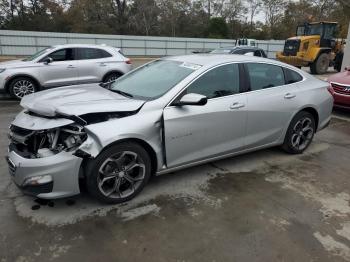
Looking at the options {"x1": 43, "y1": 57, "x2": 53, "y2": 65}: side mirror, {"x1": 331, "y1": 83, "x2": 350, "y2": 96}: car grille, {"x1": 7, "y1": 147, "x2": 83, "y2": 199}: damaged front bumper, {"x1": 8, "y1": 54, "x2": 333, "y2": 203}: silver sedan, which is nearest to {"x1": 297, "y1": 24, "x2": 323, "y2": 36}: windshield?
{"x1": 331, "y1": 83, "x2": 350, "y2": 96}: car grille

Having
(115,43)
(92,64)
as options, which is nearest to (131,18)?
(115,43)

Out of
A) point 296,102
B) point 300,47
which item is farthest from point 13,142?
point 300,47

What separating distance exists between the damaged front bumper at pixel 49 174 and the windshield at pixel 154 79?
1.14 m

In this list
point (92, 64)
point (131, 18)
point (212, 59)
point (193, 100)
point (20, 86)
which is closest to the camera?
point (193, 100)

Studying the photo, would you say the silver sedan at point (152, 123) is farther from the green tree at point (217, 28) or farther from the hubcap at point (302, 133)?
the green tree at point (217, 28)

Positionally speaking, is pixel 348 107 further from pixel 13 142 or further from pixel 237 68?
pixel 13 142

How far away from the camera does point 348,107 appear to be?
24.8 feet

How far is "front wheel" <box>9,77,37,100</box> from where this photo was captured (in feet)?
27.9

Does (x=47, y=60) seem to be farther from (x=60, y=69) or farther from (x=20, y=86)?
(x=20, y=86)

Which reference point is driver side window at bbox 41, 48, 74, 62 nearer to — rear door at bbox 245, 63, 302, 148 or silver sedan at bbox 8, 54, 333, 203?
silver sedan at bbox 8, 54, 333, 203

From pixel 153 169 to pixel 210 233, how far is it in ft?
3.30

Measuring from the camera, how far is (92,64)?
373 inches

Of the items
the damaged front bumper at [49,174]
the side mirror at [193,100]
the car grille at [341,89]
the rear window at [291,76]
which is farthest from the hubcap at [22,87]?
the car grille at [341,89]

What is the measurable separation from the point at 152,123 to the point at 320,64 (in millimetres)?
15920
